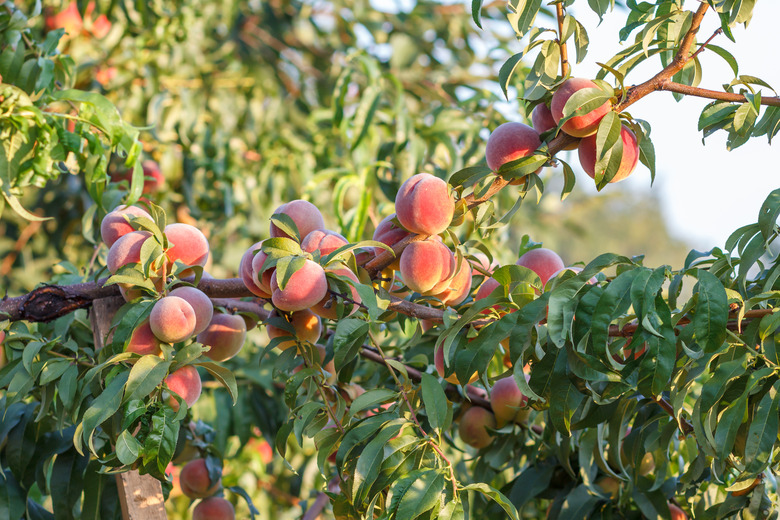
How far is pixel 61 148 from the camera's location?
105 cm

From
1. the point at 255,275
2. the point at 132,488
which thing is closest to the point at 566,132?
the point at 255,275

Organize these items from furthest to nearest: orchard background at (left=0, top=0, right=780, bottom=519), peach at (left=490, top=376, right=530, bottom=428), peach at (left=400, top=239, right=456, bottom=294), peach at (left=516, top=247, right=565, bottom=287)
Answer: peach at (left=490, top=376, right=530, bottom=428)
peach at (left=516, top=247, right=565, bottom=287)
peach at (left=400, top=239, right=456, bottom=294)
orchard background at (left=0, top=0, right=780, bottom=519)

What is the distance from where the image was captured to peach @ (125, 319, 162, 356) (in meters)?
0.77

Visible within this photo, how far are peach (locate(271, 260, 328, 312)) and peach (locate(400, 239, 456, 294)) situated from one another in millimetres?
94

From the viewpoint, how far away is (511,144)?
77 cm

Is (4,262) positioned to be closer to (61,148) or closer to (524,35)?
(61,148)

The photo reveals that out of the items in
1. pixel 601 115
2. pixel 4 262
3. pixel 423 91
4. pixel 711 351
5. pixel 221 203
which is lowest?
pixel 4 262

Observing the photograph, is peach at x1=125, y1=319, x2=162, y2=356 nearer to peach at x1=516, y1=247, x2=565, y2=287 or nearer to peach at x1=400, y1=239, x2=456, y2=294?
peach at x1=400, y1=239, x2=456, y2=294

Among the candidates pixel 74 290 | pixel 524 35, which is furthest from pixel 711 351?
pixel 74 290

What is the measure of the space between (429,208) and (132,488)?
50 centimetres

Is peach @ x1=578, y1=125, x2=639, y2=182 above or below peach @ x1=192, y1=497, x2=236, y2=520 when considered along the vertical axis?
above

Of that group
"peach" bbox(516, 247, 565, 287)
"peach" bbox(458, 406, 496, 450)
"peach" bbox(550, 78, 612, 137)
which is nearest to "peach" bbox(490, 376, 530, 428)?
"peach" bbox(458, 406, 496, 450)

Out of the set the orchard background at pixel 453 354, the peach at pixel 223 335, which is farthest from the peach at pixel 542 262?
the peach at pixel 223 335

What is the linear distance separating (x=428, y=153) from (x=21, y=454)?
1249 millimetres
